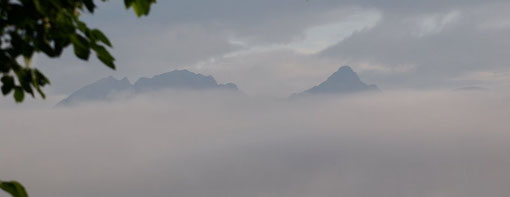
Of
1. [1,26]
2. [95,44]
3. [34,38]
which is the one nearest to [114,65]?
[95,44]

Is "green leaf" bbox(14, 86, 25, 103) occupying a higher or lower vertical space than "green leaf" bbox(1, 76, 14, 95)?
lower

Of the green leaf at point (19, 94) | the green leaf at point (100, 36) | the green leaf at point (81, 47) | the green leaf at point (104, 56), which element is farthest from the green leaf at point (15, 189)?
the green leaf at point (100, 36)

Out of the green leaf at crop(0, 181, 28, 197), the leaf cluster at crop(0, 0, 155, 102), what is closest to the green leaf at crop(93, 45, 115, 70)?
the leaf cluster at crop(0, 0, 155, 102)

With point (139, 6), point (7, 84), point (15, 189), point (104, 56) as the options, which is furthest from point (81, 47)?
point (15, 189)

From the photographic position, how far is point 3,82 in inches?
327

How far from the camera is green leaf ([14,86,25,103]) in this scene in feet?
27.5

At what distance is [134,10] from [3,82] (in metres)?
1.65

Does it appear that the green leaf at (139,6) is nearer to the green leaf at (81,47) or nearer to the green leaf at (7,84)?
the green leaf at (81,47)

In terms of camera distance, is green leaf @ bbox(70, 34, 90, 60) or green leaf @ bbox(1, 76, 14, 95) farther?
green leaf @ bbox(1, 76, 14, 95)

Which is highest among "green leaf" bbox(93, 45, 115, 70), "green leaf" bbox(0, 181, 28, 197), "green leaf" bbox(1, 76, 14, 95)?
"green leaf" bbox(93, 45, 115, 70)

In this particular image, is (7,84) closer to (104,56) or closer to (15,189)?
(15,189)

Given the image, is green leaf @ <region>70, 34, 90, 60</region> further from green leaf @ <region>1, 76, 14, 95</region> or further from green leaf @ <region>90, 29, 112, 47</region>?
green leaf @ <region>1, 76, 14, 95</region>

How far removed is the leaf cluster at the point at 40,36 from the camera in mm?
7551

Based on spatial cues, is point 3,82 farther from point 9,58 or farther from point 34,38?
point 34,38
